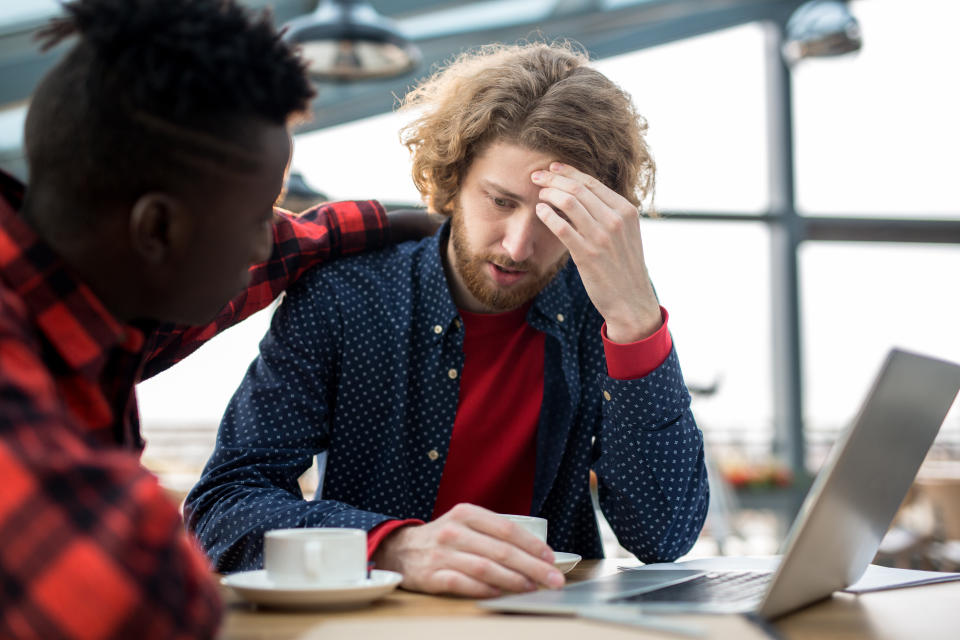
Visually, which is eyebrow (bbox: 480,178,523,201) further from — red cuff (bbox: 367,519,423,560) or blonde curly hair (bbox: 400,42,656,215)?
red cuff (bbox: 367,519,423,560)

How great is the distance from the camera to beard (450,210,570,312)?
131cm

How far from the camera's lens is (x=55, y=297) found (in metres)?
0.60

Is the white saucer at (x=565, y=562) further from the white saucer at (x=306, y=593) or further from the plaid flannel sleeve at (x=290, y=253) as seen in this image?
the plaid flannel sleeve at (x=290, y=253)

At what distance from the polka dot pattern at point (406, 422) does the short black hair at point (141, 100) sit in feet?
1.52

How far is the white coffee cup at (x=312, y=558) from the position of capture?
71cm

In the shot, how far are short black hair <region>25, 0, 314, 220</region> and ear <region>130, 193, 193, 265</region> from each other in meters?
0.01

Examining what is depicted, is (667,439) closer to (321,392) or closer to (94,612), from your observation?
(321,392)

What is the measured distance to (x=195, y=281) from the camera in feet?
2.12

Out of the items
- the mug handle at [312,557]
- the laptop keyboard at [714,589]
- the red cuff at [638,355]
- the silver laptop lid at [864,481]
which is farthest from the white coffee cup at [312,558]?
the red cuff at [638,355]

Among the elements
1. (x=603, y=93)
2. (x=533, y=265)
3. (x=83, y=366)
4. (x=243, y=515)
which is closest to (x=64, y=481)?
(x=83, y=366)

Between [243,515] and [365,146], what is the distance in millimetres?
4327

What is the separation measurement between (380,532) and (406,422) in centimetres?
44

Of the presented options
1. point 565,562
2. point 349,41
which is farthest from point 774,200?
point 565,562

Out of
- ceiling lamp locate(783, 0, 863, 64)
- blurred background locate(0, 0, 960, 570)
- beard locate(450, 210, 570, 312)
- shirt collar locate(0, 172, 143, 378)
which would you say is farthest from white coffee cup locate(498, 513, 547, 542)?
blurred background locate(0, 0, 960, 570)
